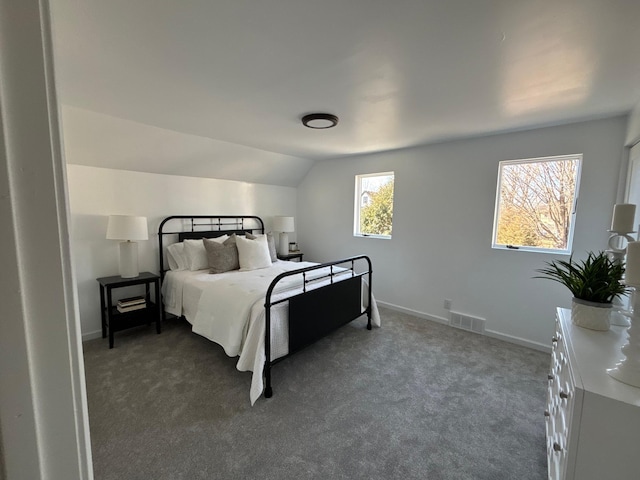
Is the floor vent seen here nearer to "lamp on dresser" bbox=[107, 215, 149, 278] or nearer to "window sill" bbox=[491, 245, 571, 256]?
"window sill" bbox=[491, 245, 571, 256]

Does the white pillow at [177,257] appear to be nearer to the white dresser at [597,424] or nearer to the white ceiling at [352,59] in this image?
the white ceiling at [352,59]

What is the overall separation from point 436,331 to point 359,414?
1.75 meters

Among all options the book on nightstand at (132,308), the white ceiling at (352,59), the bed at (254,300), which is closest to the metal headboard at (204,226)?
the bed at (254,300)

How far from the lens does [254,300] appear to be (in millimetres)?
2398

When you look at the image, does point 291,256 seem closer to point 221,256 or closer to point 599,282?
point 221,256

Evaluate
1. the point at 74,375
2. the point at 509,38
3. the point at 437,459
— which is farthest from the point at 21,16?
the point at 437,459

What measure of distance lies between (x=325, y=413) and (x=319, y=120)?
7.70ft

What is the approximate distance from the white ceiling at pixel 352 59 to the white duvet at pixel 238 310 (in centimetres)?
156

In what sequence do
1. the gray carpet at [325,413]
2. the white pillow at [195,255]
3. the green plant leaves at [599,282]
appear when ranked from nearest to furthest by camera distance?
the green plant leaves at [599,282] → the gray carpet at [325,413] → the white pillow at [195,255]

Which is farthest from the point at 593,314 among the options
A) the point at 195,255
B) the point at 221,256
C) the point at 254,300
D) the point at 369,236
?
the point at 195,255

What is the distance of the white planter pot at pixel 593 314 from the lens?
1564 millimetres

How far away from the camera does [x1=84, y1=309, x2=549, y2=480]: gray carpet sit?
166cm

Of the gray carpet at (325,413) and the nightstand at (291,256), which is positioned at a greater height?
the nightstand at (291,256)

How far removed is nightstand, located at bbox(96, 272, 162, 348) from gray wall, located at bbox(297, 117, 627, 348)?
276cm
